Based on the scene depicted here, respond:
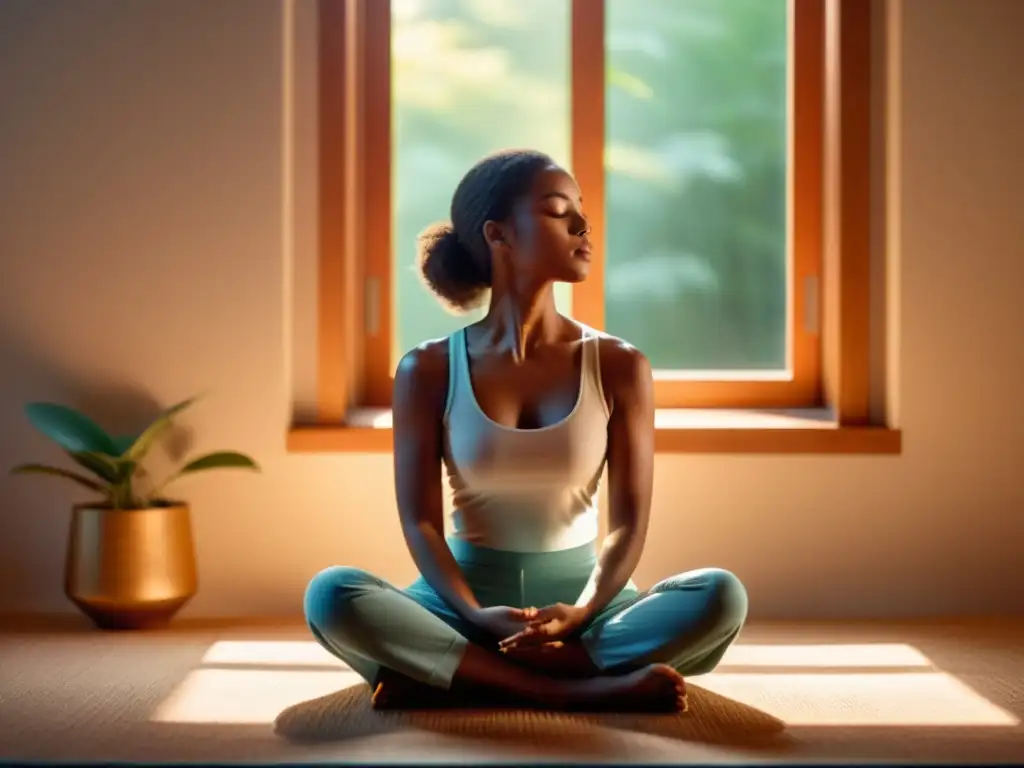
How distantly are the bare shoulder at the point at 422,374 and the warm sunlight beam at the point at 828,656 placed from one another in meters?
0.79

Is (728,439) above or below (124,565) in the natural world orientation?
above

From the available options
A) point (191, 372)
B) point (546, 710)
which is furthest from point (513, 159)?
point (191, 372)

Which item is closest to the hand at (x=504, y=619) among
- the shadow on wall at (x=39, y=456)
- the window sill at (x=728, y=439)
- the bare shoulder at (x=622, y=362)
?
the bare shoulder at (x=622, y=362)

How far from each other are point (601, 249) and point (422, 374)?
3.37 feet

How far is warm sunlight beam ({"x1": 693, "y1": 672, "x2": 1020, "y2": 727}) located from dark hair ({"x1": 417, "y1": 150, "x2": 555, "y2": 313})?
0.83m

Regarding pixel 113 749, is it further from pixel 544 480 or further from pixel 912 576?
pixel 912 576

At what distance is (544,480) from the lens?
2.33 m

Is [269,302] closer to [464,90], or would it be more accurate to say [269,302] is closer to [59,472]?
[59,472]

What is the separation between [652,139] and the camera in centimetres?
338

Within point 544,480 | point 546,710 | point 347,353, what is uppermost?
point 347,353

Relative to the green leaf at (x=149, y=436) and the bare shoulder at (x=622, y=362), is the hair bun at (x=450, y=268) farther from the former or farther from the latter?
the green leaf at (x=149, y=436)

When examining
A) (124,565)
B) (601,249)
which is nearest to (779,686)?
(601,249)

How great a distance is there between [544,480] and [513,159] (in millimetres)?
569

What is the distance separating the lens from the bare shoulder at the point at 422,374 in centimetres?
240
